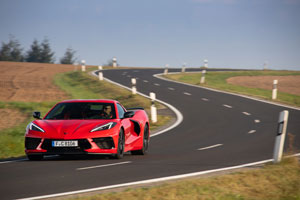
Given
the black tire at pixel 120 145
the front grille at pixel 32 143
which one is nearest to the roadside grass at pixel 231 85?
the black tire at pixel 120 145

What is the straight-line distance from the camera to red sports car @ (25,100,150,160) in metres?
10.5

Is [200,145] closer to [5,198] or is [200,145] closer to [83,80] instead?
[5,198]

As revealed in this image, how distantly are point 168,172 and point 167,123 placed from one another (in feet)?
40.7

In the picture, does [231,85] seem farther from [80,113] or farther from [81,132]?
[81,132]

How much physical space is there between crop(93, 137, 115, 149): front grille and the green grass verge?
2751 mm

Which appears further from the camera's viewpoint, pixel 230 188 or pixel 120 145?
pixel 120 145

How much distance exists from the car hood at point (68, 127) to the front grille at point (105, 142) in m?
0.23

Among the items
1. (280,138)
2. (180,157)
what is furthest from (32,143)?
(280,138)

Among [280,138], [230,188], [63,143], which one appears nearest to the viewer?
[230,188]

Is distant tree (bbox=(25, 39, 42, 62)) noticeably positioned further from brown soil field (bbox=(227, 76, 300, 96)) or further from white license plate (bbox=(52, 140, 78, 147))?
white license plate (bbox=(52, 140, 78, 147))

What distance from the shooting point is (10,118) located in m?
21.2

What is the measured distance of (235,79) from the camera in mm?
48250

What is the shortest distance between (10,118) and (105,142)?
1125 cm

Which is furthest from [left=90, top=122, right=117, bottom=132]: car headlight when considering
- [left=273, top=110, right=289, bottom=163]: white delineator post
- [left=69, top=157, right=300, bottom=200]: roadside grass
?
[left=273, top=110, right=289, bottom=163]: white delineator post
